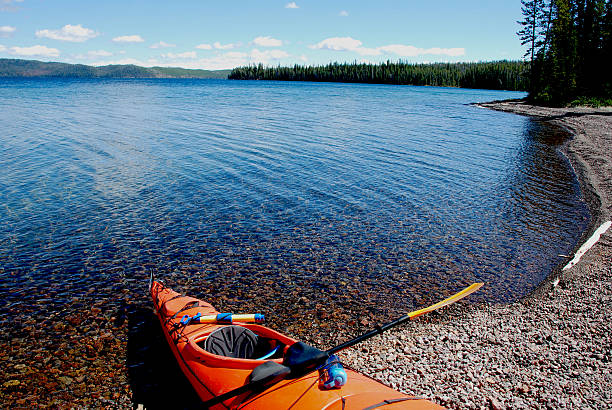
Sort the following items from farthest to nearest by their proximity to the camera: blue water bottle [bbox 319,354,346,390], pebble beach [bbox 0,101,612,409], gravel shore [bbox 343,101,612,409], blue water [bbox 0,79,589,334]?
1. blue water [bbox 0,79,589,334]
2. pebble beach [bbox 0,101,612,409]
3. gravel shore [bbox 343,101,612,409]
4. blue water bottle [bbox 319,354,346,390]

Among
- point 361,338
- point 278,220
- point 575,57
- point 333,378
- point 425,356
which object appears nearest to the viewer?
point 333,378

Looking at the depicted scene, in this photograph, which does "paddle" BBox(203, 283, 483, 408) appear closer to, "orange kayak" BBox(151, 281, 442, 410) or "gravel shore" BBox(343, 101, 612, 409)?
"orange kayak" BBox(151, 281, 442, 410)

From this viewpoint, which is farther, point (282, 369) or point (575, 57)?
point (575, 57)

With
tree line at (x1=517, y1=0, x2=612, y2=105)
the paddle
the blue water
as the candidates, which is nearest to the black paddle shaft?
A: the paddle

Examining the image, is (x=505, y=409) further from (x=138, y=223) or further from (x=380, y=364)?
(x=138, y=223)

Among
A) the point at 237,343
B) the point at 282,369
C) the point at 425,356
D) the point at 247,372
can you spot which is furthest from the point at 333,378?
the point at 425,356

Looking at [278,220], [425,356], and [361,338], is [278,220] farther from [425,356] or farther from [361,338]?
[361,338]

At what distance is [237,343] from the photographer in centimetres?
649

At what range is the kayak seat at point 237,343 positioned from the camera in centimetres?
636

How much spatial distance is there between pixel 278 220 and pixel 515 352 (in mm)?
8907

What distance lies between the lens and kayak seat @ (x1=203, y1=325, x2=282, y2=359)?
6.36m

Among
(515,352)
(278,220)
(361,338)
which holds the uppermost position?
(361,338)

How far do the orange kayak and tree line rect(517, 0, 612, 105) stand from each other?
204 feet

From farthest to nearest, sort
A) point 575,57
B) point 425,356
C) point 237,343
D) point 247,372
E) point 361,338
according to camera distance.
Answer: point 575,57 → point 425,356 → point 237,343 → point 361,338 → point 247,372
